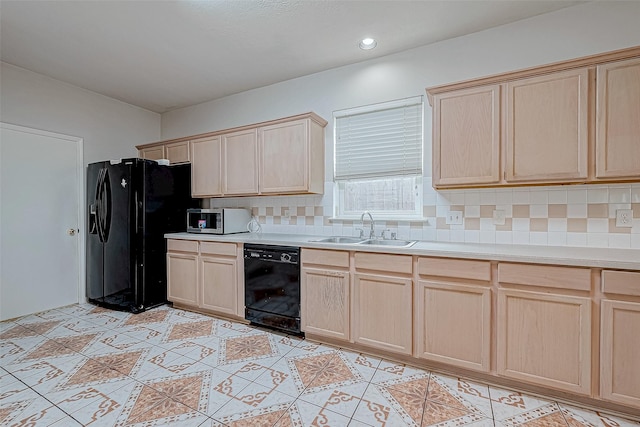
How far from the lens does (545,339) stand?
5.82ft

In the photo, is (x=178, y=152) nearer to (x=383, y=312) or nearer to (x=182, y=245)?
(x=182, y=245)

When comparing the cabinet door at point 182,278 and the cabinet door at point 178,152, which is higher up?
the cabinet door at point 178,152

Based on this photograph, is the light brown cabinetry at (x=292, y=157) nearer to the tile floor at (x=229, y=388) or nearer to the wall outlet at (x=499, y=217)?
the tile floor at (x=229, y=388)

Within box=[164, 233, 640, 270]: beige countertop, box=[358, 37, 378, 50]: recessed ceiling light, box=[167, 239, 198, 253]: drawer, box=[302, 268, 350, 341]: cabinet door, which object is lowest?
box=[302, 268, 350, 341]: cabinet door

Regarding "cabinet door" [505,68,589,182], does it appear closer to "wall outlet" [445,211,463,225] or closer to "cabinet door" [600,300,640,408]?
"wall outlet" [445,211,463,225]

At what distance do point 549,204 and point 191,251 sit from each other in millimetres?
3405

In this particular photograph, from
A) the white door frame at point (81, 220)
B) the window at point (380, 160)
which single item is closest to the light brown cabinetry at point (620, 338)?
the window at point (380, 160)

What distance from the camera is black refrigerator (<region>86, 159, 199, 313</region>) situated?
3.26 m

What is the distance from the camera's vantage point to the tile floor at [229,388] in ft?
5.39

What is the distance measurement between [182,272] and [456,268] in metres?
2.88

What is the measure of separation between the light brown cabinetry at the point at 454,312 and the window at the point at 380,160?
864 millimetres

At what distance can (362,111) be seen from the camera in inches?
119

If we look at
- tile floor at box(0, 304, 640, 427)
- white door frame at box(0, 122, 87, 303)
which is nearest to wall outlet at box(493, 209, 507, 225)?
tile floor at box(0, 304, 640, 427)

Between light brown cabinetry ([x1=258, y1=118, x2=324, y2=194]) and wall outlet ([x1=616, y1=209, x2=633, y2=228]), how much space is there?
2376mm
